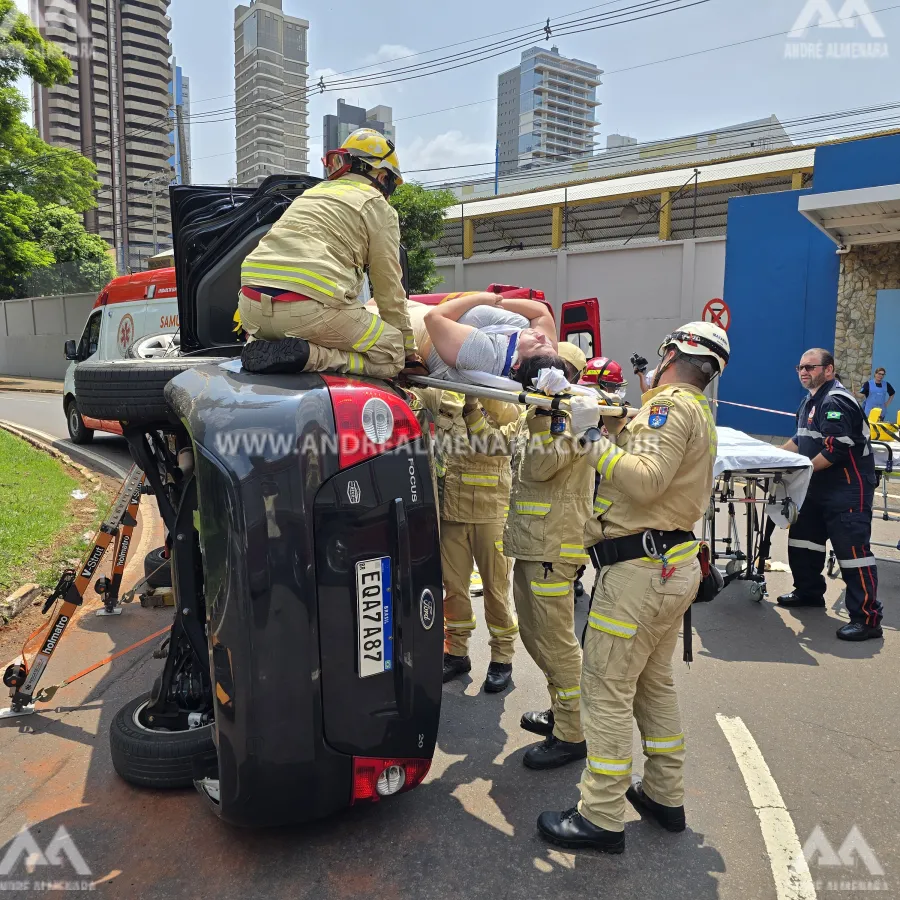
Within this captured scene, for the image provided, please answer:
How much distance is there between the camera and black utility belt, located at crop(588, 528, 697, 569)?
2.87 meters

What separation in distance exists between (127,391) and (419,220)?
2027 cm

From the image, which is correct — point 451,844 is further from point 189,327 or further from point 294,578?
point 189,327

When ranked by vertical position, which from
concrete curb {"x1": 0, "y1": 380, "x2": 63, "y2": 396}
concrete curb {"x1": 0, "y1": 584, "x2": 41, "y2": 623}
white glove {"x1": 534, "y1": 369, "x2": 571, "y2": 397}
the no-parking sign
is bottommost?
concrete curb {"x1": 0, "y1": 380, "x2": 63, "y2": 396}

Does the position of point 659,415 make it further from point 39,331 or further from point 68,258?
point 68,258

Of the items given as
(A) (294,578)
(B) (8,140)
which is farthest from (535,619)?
(B) (8,140)

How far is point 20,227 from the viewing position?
60.5 feet

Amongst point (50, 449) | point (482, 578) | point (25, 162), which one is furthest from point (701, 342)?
point (25, 162)

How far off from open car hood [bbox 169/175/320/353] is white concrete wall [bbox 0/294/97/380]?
1029 inches

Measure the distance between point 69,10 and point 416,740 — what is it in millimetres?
58681

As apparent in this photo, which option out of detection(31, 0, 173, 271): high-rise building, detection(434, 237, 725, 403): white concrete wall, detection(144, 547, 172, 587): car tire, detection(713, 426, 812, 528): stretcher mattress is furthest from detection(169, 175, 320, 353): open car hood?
detection(31, 0, 173, 271): high-rise building

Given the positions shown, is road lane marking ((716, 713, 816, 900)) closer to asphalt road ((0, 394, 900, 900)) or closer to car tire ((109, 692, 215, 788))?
asphalt road ((0, 394, 900, 900))

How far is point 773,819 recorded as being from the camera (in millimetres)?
3023

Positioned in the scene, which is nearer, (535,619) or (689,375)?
(689,375)

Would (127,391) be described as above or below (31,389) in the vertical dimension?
above
